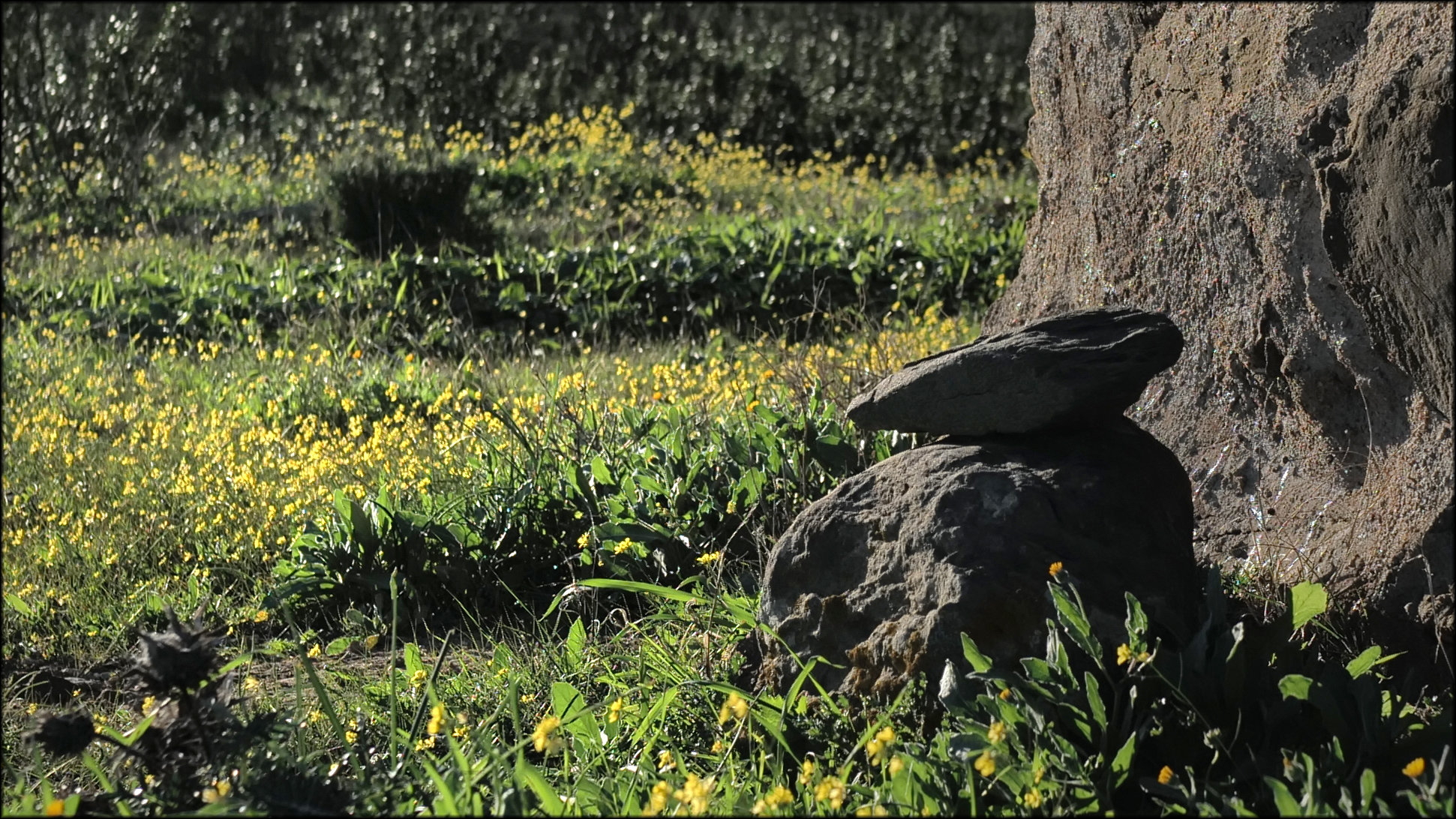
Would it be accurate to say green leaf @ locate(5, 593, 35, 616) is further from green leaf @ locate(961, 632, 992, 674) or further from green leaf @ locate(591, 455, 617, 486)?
green leaf @ locate(961, 632, 992, 674)

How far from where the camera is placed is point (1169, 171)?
145 inches

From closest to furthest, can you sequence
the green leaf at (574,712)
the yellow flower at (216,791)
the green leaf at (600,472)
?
the yellow flower at (216,791) → the green leaf at (574,712) → the green leaf at (600,472)

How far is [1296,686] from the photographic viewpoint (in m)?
2.32

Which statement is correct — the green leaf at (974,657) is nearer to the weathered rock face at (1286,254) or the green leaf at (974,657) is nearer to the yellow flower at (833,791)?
the yellow flower at (833,791)

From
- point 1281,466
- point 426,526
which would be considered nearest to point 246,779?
point 426,526

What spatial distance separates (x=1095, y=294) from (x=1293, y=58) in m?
0.97

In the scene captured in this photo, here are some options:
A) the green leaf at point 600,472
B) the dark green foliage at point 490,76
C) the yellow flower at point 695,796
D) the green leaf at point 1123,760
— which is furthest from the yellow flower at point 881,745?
the dark green foliage at point 490,76

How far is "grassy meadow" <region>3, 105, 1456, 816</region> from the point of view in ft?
7.76

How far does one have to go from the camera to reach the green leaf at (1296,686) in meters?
2.31

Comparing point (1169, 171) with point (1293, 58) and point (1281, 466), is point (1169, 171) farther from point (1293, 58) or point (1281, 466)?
point (1281, 466)

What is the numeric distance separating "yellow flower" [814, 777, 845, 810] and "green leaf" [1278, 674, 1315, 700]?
0.80 meters

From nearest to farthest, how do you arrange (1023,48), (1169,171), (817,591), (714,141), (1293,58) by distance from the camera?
1. (817,591)
2. (1293,58)
3. (1169,171)
4. (714,141)
5. (1023,48)

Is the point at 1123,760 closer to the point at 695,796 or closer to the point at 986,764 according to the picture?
the point at 986,764

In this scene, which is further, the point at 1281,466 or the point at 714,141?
the point at 714,141
